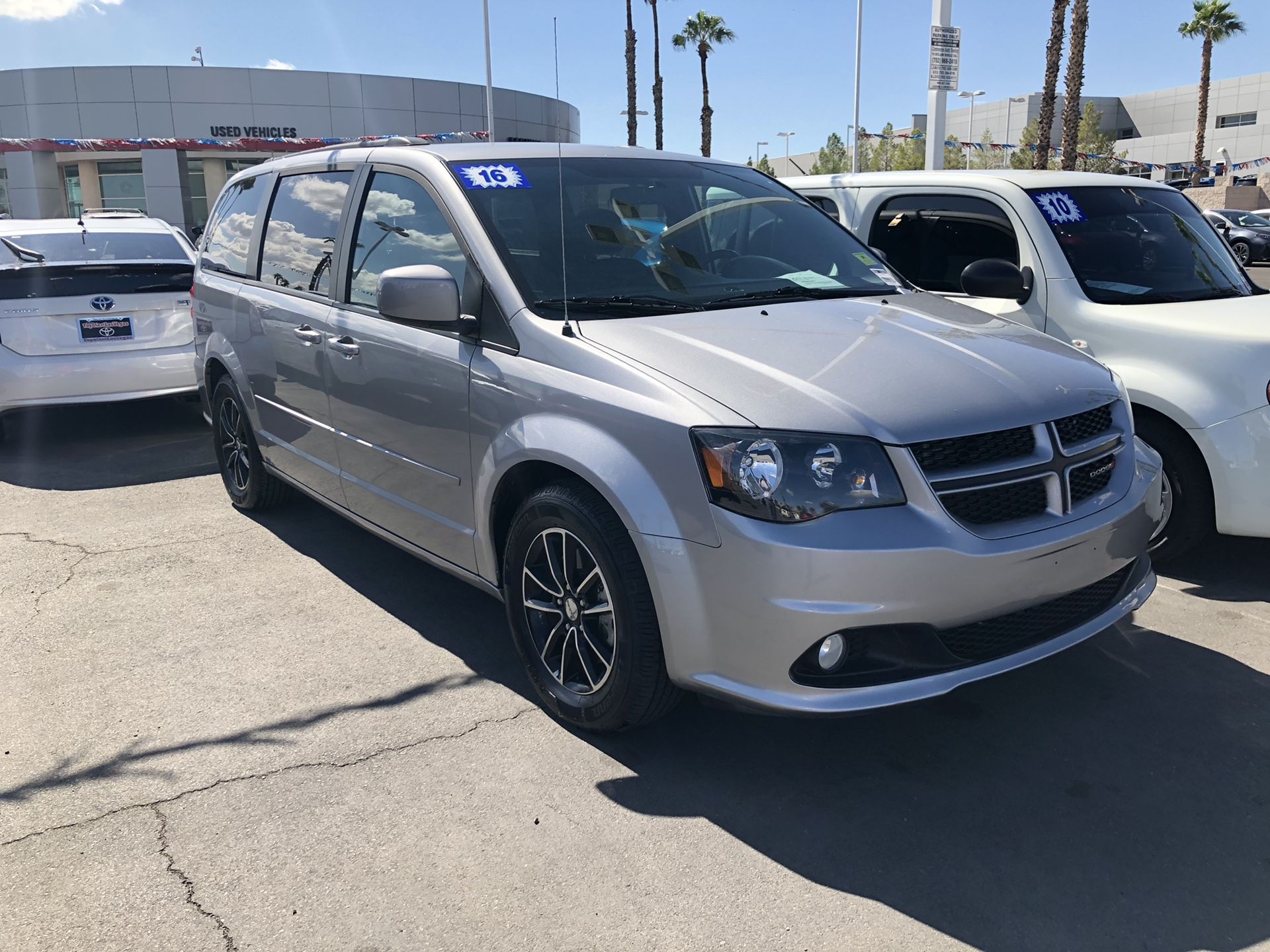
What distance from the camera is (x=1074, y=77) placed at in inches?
965

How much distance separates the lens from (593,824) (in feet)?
9.52

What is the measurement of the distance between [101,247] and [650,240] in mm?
6000

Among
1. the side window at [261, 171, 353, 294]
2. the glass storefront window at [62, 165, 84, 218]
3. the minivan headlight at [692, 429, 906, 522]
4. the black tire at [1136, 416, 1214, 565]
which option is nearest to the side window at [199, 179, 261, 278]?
the side window at [261, 171, 353, 294]

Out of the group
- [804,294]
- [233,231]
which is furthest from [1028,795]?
[233,231]

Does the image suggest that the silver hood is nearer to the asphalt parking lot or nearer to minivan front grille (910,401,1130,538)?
minivan front grille (910,401,1130,538)

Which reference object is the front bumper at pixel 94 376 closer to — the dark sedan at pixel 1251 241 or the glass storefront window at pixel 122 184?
the dark sedan at pixel 1251 241

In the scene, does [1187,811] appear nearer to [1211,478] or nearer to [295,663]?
[1211,478]

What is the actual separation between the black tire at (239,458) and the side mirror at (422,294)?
238cm

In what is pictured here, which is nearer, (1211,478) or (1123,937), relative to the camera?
(1123,937)

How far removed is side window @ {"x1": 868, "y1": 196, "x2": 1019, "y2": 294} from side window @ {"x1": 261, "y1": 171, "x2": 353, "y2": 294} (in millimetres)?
3042

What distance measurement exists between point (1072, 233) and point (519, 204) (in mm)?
3030

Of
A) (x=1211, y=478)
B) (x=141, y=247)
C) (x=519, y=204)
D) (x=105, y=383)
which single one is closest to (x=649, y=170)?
(x=519, y=204)

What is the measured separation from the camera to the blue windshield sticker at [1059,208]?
5.26 meters

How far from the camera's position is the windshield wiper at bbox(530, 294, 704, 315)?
3.40 metres
